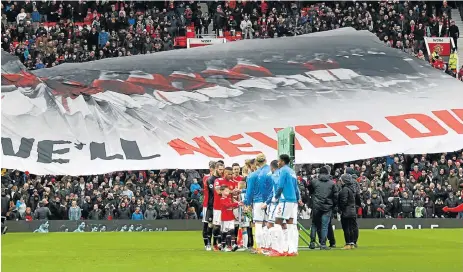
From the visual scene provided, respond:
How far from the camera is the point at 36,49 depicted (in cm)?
5031

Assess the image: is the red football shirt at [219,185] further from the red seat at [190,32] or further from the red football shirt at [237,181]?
the red seat at [190,32]

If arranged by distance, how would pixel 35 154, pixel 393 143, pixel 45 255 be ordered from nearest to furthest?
pixel 45 255 → pixel 35 154 → pixel 393 143

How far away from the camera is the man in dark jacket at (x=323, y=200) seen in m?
27.1

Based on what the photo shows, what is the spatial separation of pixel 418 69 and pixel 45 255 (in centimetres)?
2648

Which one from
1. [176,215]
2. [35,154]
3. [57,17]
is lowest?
[176,215]

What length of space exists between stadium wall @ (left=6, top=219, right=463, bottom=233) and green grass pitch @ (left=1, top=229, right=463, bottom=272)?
5434mm

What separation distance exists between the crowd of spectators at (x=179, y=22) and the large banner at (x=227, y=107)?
11.0 feet

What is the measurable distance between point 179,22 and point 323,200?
94.8 feet

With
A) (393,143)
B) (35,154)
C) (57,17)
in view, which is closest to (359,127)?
(393,143)

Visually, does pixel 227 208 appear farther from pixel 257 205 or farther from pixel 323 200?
pixel 323 200

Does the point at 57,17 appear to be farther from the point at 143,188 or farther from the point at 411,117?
the point at 411,117

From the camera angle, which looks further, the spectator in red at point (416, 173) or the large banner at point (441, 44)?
the large banner at point (441, 44)

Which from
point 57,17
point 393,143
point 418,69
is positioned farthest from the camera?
point 57,17

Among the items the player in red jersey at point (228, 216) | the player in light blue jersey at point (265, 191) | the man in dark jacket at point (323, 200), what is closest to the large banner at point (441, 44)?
the man in dark jacket at point (323, 200)
